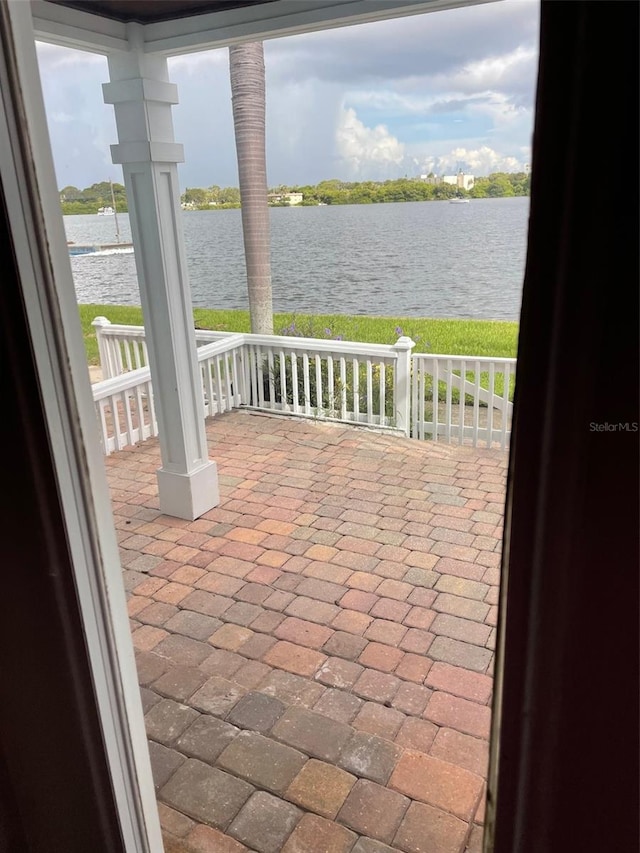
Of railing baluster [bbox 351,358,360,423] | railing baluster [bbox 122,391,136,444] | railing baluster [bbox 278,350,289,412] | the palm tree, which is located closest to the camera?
railing baluster [bbox 122,391,136,444]

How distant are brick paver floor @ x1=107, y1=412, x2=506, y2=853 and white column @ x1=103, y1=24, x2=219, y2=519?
310 millimetres

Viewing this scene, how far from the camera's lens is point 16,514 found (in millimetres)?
1244

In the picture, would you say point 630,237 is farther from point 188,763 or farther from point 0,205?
point 188,763

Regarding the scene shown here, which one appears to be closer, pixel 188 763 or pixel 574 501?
pixel 574 501

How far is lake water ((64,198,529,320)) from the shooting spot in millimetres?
10000

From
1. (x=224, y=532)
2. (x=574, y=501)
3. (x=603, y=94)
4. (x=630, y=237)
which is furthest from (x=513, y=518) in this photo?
(x=224, y=532)

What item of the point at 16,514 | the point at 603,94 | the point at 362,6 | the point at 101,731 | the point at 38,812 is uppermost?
the point at 362,6

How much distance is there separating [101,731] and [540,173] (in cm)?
135

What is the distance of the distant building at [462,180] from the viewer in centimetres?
745

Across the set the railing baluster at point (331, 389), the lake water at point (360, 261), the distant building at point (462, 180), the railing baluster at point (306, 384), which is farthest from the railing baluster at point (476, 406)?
the lake water at point (360, 261)

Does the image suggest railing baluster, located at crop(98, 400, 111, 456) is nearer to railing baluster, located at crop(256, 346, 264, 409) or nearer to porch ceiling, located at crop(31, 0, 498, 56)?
railing baluster, located at crop(256, 346, 264, 409)

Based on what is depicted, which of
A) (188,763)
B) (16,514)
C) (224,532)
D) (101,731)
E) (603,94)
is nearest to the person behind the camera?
(603,94)

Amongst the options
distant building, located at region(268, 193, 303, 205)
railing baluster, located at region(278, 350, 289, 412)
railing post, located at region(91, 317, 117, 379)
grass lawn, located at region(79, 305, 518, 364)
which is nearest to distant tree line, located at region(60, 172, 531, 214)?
distant building, located at region(268, 193, 303, 205)

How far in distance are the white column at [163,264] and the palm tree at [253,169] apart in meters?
3.57
